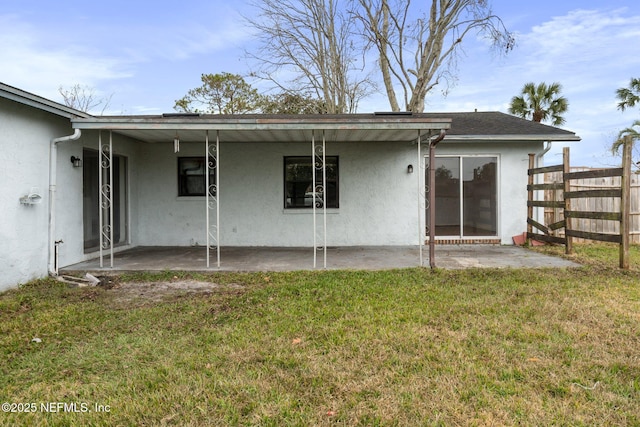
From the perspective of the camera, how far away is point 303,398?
2490 millimetres

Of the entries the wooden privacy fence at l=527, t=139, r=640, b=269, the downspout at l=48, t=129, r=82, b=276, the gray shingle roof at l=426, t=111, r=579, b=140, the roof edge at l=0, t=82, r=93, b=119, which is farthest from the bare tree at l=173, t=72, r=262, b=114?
the wooden privacy fence at l=527, t=139, r=640, b=269

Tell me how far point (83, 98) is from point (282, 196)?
19867 mm

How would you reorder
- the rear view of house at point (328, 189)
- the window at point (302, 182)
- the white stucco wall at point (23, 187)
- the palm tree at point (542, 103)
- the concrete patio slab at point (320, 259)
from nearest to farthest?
the white stucco wall at point (23, 187) → the concrete patio slab at point (320, 259) → the rear view of house at point (328, 189) → the window at point (302, 182) → the palm tree at point (542, 103)

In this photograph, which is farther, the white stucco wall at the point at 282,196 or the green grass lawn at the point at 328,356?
the white stucco wall at the point at 282,196

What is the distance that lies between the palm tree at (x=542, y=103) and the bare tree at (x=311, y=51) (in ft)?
23.5

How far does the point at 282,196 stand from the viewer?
935 centimetres

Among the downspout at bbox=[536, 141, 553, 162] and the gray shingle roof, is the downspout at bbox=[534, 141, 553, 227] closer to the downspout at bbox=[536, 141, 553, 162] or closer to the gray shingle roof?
the downspout at bbox=[536, 141, 553, 162]

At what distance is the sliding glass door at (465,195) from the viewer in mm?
9164

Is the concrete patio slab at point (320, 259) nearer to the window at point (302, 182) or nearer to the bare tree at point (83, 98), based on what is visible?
the window at point (302, 182)

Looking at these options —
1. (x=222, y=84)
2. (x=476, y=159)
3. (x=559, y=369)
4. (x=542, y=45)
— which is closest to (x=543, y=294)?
(x=559, y=369)

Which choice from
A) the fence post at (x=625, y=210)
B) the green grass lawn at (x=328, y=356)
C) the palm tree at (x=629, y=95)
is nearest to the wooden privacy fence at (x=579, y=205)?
the fence post at (x=625, y=210)

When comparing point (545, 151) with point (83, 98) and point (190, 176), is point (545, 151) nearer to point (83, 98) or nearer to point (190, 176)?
point (190, 176)

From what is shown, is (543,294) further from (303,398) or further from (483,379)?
(303,398)

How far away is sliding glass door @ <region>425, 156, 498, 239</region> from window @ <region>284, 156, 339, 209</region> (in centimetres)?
233
